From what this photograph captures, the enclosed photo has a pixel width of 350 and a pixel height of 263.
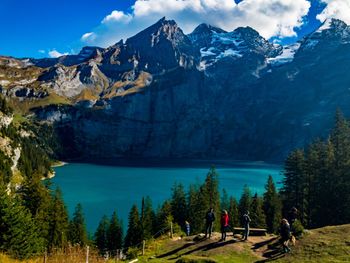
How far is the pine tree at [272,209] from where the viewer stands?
84.2 meters

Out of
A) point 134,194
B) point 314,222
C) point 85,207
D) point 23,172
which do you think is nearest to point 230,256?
point 314,222

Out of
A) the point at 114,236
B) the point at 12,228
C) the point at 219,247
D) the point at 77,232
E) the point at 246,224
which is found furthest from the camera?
the point at 114,236

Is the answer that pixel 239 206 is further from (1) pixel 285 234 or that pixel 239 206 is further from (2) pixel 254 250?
(1) pixel 285 234

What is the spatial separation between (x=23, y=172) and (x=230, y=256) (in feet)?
516

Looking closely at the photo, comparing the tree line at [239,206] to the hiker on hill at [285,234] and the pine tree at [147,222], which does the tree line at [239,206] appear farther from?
the hiker on hill at [285,234]

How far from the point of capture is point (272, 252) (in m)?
30.7

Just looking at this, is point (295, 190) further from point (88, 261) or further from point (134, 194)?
point (134, 194)

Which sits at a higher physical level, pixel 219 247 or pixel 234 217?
pixel 219 247

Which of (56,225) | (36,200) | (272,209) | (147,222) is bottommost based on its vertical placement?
(147,222)

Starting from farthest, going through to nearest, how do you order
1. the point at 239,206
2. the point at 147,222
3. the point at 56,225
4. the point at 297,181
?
1. the point at 239,206
2. the point at 147,222
3. the point at 297,181
4. the point at 56,225

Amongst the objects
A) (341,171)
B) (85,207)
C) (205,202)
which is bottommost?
(85,207)

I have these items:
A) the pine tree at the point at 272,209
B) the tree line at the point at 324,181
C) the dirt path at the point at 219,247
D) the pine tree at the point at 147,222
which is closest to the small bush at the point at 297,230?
the dirt path at the point at 219,247

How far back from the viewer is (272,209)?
284 feet

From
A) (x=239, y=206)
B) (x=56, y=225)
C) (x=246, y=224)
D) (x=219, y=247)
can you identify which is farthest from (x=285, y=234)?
(x=239, y=206)
